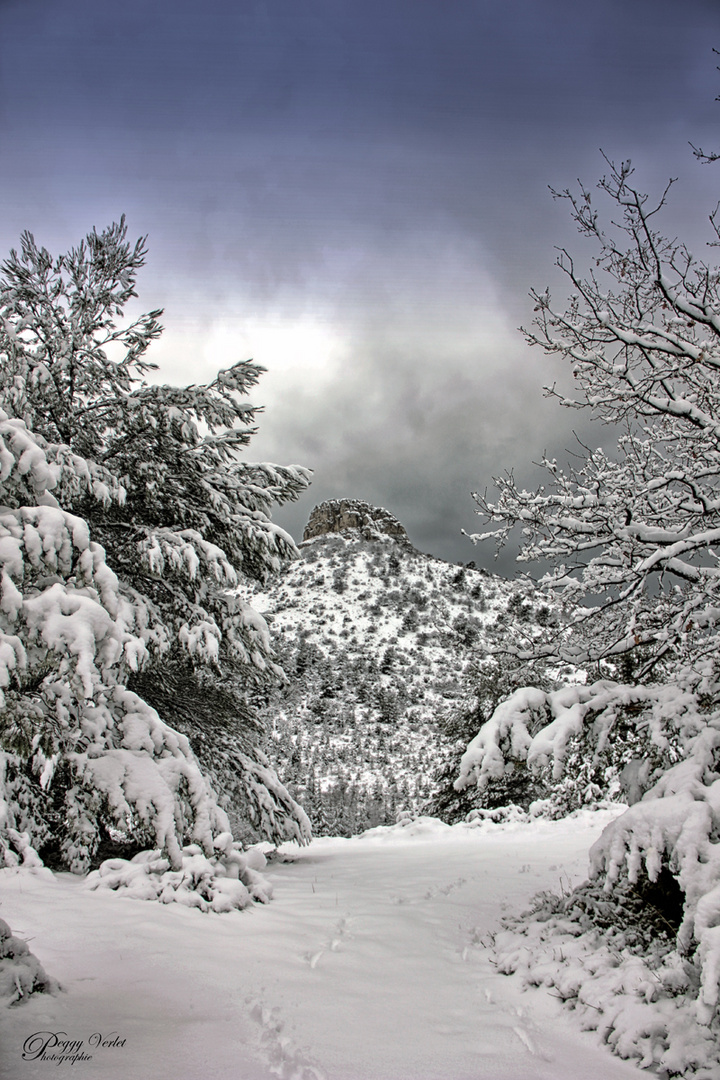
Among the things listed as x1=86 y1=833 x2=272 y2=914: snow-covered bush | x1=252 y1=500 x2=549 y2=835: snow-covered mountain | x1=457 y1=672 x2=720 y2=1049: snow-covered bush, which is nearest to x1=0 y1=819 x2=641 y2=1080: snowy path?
x1=86 y1=833 x2=272 y2=914: snow-covered bush

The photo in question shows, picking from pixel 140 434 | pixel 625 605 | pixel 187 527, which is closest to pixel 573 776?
pixel 625 605

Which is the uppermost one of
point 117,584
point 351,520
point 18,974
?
point 351,520

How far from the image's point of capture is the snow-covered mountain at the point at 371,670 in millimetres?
32219

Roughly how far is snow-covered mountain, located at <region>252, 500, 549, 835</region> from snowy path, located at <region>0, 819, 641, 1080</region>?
1271 cm

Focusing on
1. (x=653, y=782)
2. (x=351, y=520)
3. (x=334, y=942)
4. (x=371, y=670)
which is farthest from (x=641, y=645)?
(x=351, y=520)

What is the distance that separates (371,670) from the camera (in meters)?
48.2

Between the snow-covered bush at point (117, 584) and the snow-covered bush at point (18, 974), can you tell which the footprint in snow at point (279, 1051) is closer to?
the snow-covered bush at point (18, 974)

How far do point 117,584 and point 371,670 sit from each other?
149ft

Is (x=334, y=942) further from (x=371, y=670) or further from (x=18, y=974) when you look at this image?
(x=371, y=670)

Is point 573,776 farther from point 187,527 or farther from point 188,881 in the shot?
point 187,527

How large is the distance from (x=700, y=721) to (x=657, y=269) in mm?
3769

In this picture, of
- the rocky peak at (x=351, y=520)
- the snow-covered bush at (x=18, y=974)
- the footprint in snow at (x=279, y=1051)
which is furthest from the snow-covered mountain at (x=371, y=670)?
the rocky peak at (x=351, y=520)

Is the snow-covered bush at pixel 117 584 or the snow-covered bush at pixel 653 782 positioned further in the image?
the snow-covered bush at pixel 117 584

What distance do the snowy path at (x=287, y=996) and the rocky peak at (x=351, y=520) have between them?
307 feet
